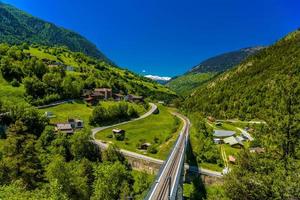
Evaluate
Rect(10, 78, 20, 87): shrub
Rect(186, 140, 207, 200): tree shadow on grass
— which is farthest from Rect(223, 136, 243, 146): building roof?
Rect(10, 78, 20, 87): shrub

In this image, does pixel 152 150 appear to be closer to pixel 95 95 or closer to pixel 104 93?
pixel 95 95

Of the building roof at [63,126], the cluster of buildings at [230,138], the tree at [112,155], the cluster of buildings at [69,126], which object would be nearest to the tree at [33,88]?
the cluster of buildings at [69,126]

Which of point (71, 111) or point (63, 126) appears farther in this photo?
point (71, 111)

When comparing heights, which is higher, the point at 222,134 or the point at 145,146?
the point at 222,134

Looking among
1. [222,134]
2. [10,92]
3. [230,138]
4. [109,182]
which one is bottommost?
[109,182]

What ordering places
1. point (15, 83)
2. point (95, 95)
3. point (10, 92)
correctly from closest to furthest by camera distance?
1. point (10, 92)
2. point (15, 83)
3. point (95, 95)

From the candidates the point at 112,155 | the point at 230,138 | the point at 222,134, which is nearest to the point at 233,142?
the point at 230,138
